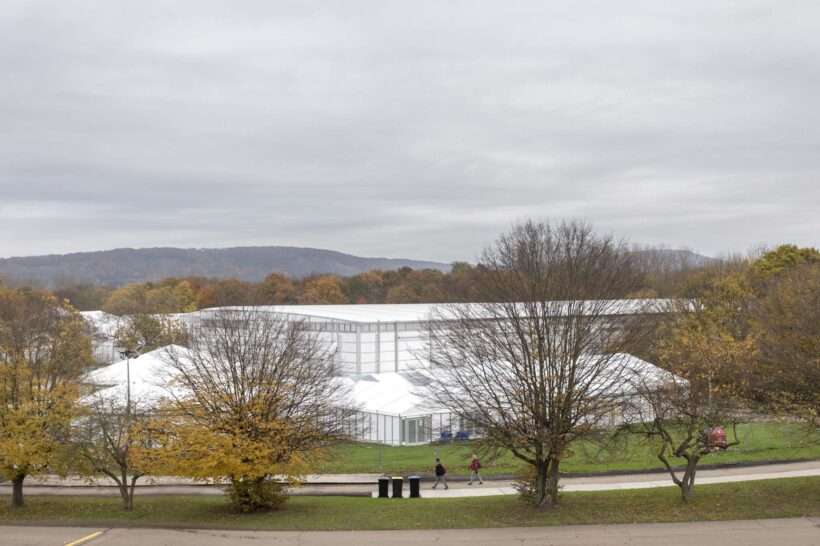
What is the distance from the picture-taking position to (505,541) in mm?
21500

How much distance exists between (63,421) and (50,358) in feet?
18.5

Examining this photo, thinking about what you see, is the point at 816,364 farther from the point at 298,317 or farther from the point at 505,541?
the point at 298,317

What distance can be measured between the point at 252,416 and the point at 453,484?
9.77 metres

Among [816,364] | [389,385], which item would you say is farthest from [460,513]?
[389,385]

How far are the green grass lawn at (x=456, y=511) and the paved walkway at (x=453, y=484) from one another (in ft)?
6.72

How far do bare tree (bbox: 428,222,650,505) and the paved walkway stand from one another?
16.7ft

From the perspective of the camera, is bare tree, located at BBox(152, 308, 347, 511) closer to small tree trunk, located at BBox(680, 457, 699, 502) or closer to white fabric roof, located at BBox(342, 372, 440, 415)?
small tree trunk, located at BBox(680, 457, 699, 502)

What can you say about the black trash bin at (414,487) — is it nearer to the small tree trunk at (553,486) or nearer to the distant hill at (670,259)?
the small tree trunk at (553,486)

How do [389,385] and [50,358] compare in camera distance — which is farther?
[389,385]

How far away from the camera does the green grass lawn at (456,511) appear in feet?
77.2

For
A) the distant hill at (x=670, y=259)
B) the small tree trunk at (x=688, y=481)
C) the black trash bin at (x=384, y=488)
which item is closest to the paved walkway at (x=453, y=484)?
the black trash bin at (x=384, y=488)

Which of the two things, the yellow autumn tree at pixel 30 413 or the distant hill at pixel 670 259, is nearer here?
the yellow autumn tree at pixel 30 413

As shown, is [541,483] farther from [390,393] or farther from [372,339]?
[372,339]

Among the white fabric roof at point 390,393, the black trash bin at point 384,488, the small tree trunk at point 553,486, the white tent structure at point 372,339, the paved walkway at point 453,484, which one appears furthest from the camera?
the white tent structure at point 372,339
